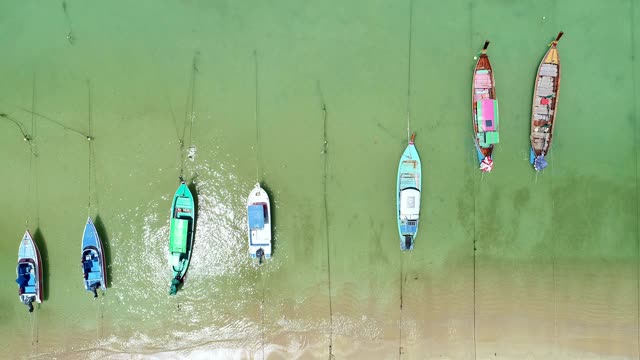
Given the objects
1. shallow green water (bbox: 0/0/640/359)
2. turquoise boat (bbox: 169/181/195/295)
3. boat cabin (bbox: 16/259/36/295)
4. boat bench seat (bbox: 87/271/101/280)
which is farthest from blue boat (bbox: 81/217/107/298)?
turquoise boat (bbox: 169/181/195/295)

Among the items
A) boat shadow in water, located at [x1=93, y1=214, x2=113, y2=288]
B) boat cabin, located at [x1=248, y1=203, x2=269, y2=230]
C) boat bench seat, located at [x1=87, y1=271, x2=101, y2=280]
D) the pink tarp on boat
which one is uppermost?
the pink tarp on boat

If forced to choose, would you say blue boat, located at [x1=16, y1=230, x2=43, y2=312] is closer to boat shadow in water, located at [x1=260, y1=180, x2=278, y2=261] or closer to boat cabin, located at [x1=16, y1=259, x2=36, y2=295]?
boat cabin, located at [x1=16, y1=259, x2=36, y2=295]

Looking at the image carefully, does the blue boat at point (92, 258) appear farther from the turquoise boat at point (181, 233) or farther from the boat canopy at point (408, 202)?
the boat canopy at point (408, 202)

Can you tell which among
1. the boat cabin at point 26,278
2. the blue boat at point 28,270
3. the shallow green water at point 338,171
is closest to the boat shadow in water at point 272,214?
the shallow green water at point 338,171

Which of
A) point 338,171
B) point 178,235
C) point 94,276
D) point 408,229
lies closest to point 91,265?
point 94,276

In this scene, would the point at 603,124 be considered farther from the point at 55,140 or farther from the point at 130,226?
the point at 55,140

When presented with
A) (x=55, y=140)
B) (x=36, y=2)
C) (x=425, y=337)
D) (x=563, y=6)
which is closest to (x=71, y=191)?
(x=55, y=140)
